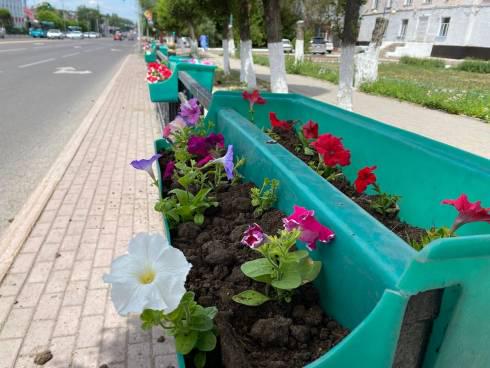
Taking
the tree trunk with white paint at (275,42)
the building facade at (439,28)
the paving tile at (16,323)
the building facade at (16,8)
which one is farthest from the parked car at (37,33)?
the paving tile at (16,323)

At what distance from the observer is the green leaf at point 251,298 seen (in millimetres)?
1319

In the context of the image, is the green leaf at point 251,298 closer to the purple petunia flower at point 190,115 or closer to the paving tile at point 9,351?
the paving tile at point 9,351

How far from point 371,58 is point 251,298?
13.2 metres

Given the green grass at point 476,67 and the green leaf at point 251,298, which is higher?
the green leaf at point 251,298

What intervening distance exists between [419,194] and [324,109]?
127 cm

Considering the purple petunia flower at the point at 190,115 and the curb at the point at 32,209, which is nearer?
the purple petunia flower at the point at 190,115

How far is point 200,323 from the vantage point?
1231 millimetres

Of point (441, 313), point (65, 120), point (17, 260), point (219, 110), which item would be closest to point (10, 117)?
point (65, 120)

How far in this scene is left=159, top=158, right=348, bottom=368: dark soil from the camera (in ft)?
3.89

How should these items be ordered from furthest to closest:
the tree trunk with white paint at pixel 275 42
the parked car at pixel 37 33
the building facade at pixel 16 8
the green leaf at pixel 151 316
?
the building facade at pixel 16 8 < the parked car at pixel 37 33 < the tree trunk with white paint at pixel 275 42 < the green leaf at pixel 151 316

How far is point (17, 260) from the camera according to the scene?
3234mm

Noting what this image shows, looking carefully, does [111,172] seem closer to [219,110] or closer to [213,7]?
[219,110]

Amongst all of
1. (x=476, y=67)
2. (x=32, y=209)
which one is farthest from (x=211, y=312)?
(x=476, y=67)

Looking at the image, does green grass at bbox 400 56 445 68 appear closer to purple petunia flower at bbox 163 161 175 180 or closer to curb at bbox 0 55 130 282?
curb at bbox 0 55 130 282
